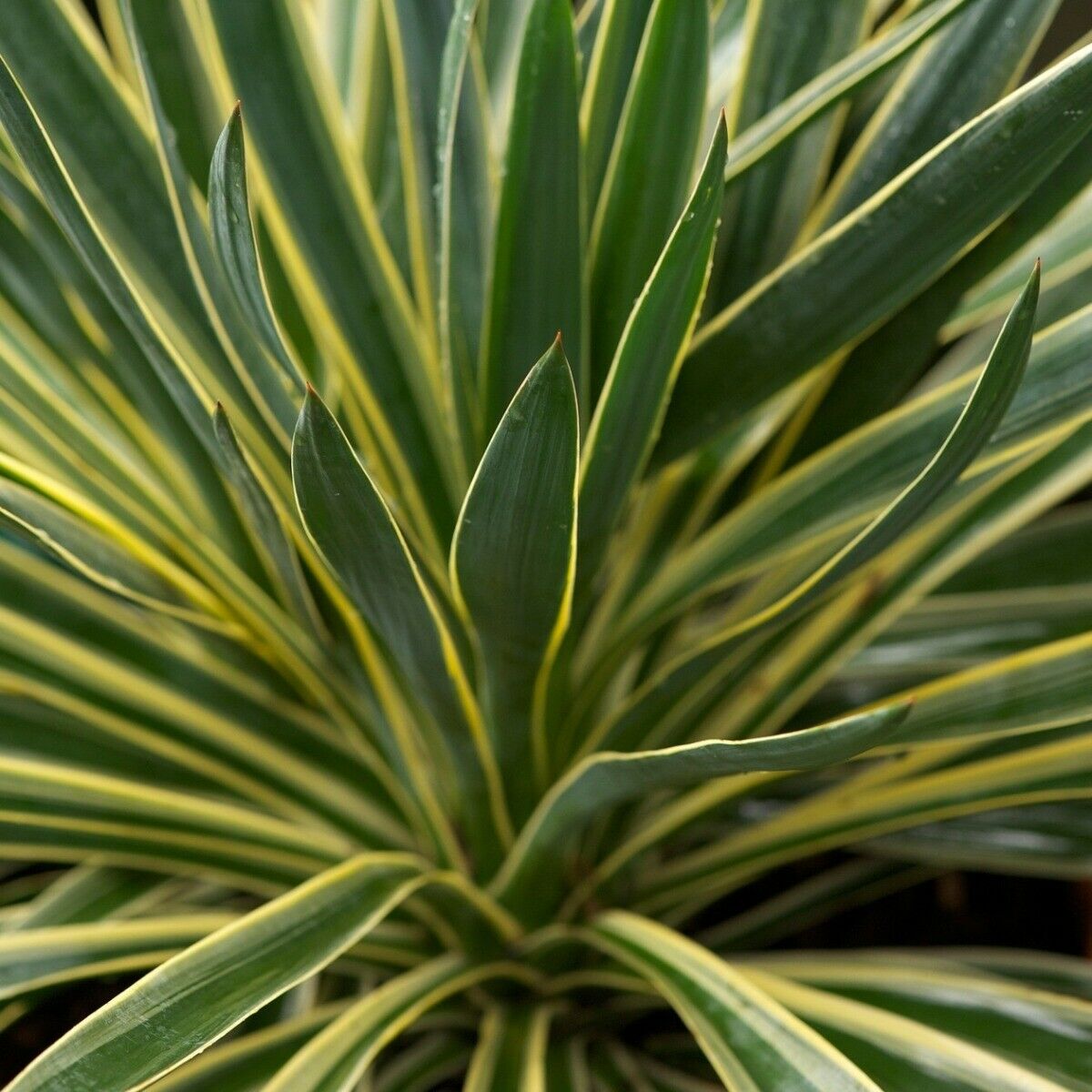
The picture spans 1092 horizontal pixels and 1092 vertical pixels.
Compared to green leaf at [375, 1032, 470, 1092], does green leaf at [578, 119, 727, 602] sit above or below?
above

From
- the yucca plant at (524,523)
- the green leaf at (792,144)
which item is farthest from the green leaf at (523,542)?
the green leaf at (792,144)

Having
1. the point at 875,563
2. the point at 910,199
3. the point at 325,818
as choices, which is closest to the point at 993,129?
the point at 910,199

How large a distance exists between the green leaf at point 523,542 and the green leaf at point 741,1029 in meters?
0.13

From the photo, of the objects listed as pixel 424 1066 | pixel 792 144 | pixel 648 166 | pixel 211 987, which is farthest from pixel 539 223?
pixel 424 1066

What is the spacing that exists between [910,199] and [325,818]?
433 millimetres

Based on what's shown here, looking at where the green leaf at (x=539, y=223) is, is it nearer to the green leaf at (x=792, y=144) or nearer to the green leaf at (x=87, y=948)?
the green leaf at (x=792, y=144)

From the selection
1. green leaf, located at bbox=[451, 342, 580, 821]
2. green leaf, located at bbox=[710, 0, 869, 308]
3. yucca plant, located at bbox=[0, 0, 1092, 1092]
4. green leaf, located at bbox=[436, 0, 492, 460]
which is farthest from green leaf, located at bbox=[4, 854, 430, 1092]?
green leaf, located at bbox=[710, 0, 869, 308]

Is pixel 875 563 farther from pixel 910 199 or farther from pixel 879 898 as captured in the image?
pixel 879 898

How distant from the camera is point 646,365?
0.45 metres

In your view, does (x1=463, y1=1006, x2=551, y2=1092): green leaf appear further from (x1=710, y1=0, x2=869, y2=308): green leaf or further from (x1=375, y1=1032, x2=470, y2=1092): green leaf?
(x1=710, y1=0, x2=869, y2=308): green leaf

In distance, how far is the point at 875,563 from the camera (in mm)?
608

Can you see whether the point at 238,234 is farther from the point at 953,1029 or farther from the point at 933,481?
the point at 953,1029

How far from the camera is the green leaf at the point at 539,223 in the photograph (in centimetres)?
44

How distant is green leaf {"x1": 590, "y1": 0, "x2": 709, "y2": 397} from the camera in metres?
0.47
